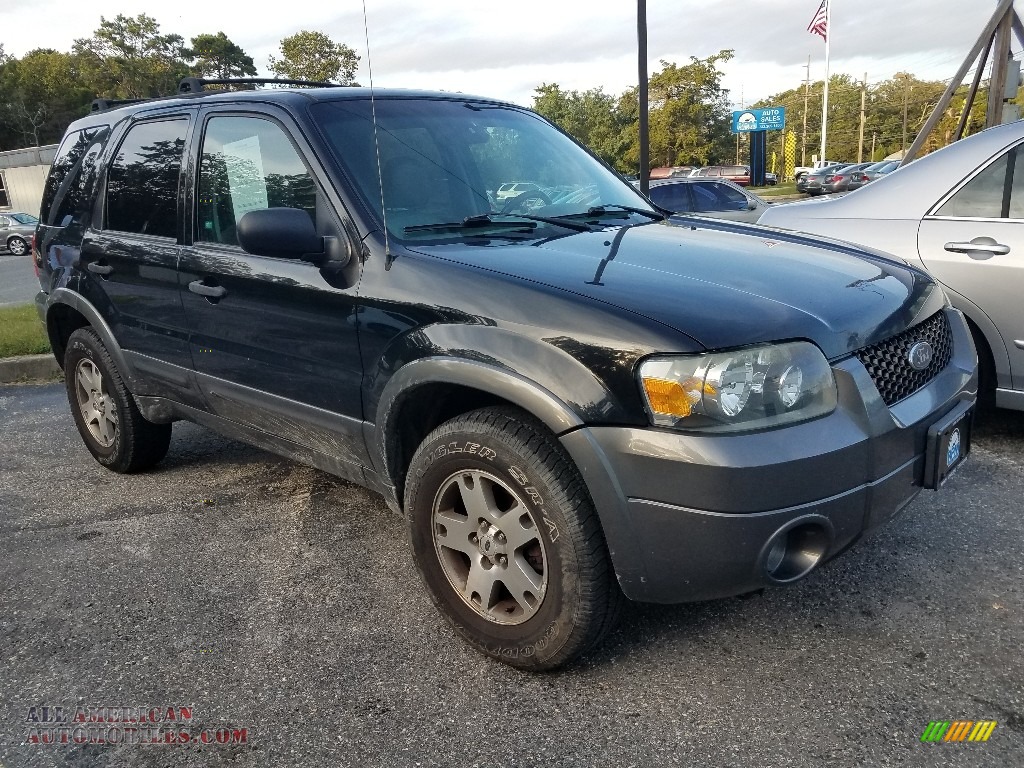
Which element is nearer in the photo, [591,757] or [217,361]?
[591,757]

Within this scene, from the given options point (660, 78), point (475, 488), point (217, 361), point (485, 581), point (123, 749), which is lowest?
point (123, 749)

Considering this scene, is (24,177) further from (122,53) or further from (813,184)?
(813,184)

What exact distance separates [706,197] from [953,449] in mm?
9906

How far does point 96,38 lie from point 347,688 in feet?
261

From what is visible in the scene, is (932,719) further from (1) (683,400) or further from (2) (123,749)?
(2) (123,749)

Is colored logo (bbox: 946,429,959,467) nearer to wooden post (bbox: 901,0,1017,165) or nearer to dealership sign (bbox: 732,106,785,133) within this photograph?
wooden post (bbox: 901,0,1017,165)

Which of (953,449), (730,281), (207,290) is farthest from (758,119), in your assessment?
(730,281)

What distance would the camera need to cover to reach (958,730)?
2174mm

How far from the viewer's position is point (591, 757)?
2.16 metres

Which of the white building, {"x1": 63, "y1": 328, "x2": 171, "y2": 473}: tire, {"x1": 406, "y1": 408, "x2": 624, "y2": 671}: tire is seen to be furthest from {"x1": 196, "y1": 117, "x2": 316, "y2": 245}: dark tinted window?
the white building

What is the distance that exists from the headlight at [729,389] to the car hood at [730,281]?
5 cm

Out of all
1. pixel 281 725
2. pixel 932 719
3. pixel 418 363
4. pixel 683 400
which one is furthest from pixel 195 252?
pixel 932 719

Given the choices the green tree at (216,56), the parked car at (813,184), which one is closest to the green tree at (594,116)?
the parked car at (813,184)

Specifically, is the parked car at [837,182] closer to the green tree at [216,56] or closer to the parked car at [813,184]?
the parked car at [813,184]
